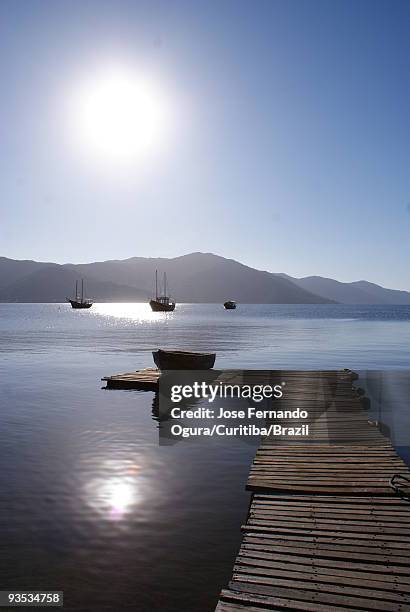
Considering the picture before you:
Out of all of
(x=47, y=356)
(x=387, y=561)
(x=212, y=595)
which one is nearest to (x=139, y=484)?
(x=212, y=595)

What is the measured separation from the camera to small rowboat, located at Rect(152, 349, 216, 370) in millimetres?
36438

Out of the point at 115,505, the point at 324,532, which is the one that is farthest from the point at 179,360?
the point at 324,532

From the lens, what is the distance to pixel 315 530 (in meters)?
11.5

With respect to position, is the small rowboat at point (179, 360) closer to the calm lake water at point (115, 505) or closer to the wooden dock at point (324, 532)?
the calm lake water at point (115, 505)

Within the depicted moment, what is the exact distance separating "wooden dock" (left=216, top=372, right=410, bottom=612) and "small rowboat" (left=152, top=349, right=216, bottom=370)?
58.7 ft

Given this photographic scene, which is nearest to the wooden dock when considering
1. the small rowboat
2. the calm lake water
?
the calm lake water

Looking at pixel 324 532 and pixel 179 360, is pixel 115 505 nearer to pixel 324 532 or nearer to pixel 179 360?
pixel 324 532

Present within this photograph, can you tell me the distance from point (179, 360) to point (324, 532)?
1018 inches

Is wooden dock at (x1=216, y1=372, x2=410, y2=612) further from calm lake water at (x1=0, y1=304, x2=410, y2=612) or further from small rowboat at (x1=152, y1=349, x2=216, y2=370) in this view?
small rowboat at (x1=152, y1=349, x2=216, y2=370)

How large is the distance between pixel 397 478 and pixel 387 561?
15.8 feet

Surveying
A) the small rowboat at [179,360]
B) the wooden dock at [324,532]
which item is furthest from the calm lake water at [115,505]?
the small rowboat at [179,360]

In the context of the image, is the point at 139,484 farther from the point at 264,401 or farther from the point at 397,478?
the point at 264,401

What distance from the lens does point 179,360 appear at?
3681 cm

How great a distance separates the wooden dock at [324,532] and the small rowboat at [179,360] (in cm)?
1788
